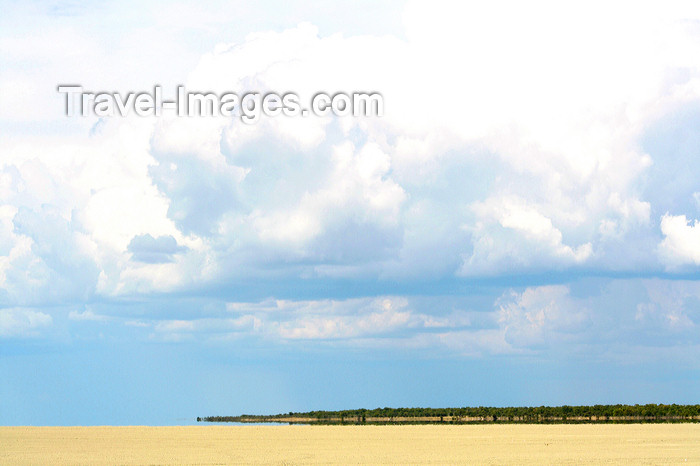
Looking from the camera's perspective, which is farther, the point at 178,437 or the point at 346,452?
the point at 178,437

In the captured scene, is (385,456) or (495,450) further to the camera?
(495,450)

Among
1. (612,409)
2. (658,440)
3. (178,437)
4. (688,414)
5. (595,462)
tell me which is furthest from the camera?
(612,409)

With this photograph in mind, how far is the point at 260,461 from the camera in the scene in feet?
227

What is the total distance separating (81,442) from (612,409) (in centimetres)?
13047

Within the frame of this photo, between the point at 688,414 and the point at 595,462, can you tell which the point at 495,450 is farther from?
the point at 688,414

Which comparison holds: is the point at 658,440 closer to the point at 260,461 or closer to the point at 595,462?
the point at 595,462

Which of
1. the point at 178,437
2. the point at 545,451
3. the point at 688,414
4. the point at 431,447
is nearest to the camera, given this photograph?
the point at 545,451

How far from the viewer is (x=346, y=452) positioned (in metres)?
79.6

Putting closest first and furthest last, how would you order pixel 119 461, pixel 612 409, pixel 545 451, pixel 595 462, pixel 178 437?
pixel 595 462 < pixel 119 461 < pixel 545 451 < pixel 178 437 < pixel 612 409

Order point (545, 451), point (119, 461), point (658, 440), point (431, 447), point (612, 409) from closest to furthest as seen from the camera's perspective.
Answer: point (119, 461) < point (545, 451) < point (431, 447) < point (658, 440) < point (612, 409)

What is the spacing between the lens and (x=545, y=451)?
78.5m

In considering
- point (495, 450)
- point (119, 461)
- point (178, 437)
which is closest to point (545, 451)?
point (495, 450)

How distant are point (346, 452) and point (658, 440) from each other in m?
36.6

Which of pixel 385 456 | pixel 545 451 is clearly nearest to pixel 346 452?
pixel 385 456
